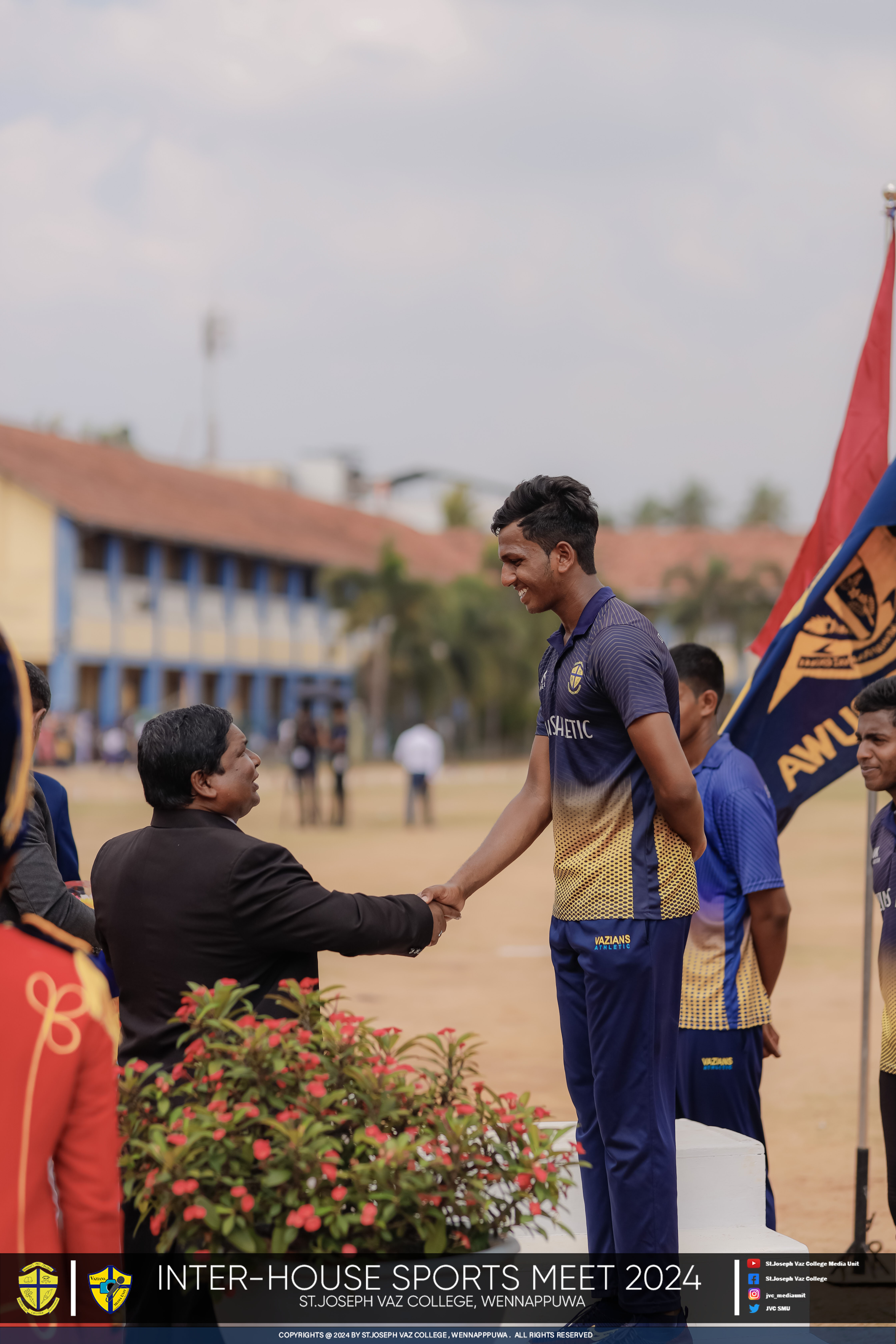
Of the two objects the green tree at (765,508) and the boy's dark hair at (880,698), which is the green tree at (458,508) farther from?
the boy's dark hair at (880,698)

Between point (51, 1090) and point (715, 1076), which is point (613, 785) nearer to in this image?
point (715, 1076)

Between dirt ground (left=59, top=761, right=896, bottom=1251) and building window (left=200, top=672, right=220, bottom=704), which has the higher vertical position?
building window (left=200, top=672, right=220, bottom=704)

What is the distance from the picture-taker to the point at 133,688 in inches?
1654

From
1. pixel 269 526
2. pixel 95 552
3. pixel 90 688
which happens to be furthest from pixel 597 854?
pixel 269 526

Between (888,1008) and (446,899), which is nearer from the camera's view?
(446,899)

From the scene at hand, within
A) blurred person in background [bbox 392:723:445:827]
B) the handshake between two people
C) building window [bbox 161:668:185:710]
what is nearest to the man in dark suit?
the handshake between two people

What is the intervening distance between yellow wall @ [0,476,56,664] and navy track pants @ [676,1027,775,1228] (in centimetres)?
3643

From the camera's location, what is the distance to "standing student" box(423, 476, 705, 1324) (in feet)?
9.29

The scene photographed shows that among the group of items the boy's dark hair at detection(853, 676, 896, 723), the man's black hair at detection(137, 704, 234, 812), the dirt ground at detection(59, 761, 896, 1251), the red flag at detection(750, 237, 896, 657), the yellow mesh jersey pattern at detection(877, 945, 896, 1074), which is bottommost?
the dirt ground at detection(59, 761, 896, 1251)

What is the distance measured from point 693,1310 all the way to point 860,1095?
7.09 ft

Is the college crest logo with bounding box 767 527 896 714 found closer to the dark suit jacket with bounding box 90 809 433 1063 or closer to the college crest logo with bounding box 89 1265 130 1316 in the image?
the dark suit jacket with bounding box 90 809 433 1063

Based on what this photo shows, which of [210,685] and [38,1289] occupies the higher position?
[210,685]

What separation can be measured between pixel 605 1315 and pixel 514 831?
3.55ft

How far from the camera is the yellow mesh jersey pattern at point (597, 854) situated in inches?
113
